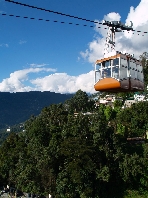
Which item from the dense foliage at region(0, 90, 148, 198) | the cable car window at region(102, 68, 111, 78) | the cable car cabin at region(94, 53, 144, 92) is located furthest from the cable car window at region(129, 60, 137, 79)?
the dense foliage at region(0, 90, 148, 198)

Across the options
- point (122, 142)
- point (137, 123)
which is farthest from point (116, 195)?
point (137, 123)

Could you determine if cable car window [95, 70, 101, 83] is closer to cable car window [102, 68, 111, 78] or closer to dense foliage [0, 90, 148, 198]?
cable car window [102, 68, 111, 78]

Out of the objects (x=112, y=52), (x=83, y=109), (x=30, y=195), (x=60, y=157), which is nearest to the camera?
(x=112, y=52)

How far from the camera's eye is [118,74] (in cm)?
1362

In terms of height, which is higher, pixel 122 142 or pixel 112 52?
pixel 112 52

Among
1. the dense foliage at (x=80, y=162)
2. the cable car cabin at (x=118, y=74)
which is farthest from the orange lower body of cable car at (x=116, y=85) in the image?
the dense foliage at (x=80, y=162)

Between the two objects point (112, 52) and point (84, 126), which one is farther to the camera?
point (84, 126)

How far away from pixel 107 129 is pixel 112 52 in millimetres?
18049

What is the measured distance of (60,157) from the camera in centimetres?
3025

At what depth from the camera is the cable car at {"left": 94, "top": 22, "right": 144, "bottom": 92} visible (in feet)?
44.8

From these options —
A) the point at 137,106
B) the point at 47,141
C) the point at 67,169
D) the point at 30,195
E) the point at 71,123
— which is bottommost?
the point at 30,195

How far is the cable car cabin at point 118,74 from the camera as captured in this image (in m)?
13.6

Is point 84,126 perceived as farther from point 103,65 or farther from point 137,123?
point 103,65

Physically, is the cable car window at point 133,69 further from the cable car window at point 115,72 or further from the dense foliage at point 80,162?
the dense foliage at point 80,162
